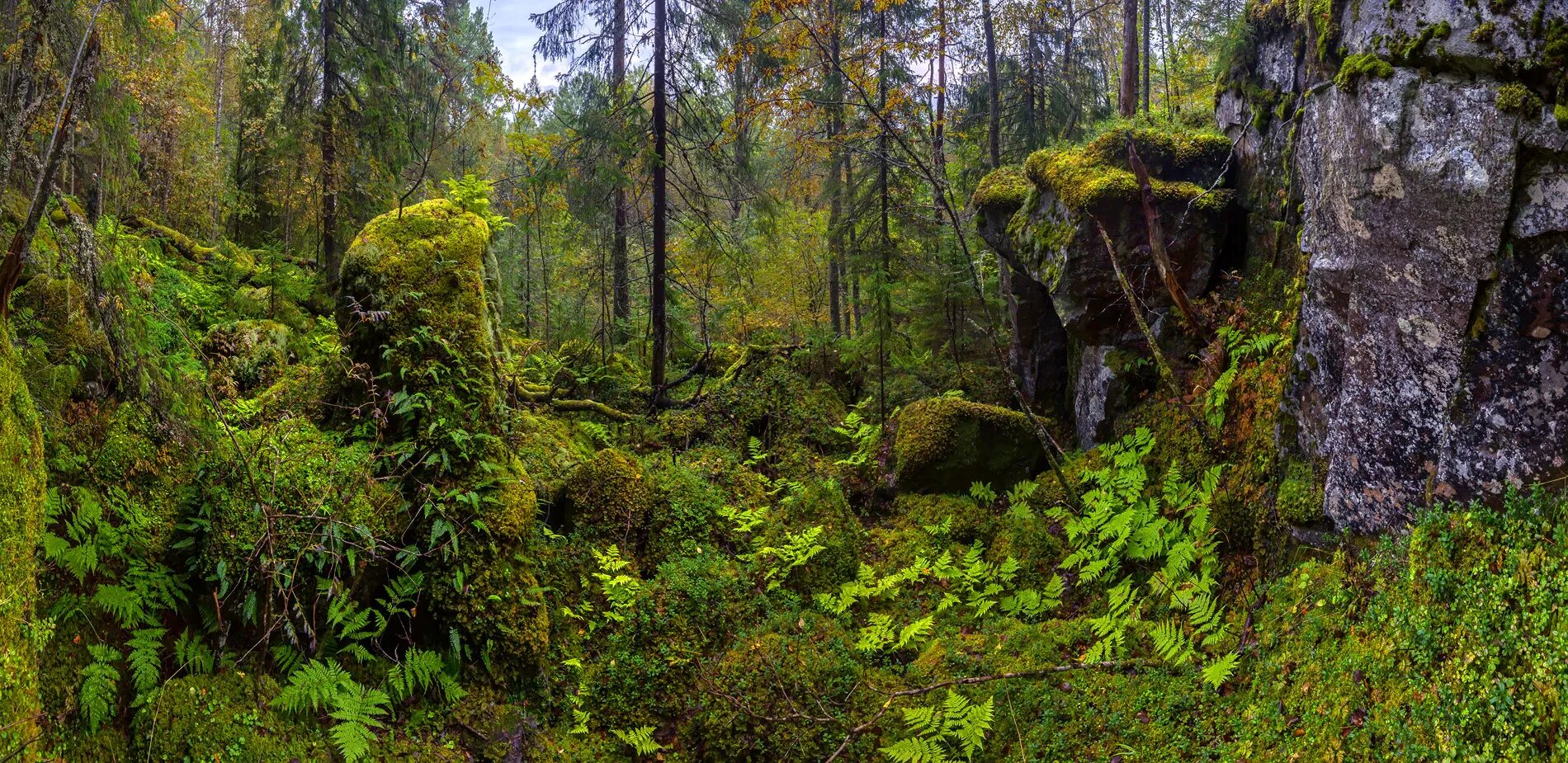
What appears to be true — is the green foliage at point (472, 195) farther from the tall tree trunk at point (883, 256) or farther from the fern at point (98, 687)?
the tall tree trunk at point (883, 256)

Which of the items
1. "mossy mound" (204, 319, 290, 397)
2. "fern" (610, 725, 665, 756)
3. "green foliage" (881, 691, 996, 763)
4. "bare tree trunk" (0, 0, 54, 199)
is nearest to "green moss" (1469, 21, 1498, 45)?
"green foliage" (881, 691, 996, 763)

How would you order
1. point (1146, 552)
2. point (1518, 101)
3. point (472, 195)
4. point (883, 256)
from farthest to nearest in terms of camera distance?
point (883, 256) → point (472, 195) → point (1146, 552) → point (1518, 101)

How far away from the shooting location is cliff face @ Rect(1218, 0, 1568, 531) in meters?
3.25

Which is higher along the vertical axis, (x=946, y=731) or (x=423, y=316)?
(x=423, y=316)

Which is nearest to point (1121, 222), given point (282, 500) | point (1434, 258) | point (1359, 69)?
point (1359, 69)

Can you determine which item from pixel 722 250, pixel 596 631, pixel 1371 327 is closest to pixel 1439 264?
pixel 1371 327

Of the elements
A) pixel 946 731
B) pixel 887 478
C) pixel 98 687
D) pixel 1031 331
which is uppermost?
pixel 1031 331

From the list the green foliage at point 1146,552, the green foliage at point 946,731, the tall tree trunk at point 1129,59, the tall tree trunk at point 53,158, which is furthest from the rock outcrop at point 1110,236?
the tall tree trunk at point 53,158

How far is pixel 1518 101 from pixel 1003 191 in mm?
6520

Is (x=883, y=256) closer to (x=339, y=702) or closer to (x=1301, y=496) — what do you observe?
(x=1301, y=496)

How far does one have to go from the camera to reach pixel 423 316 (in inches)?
229

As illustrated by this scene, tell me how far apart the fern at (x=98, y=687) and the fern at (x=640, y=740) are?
2.75m

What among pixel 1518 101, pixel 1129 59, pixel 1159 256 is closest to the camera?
pixel 1518 101

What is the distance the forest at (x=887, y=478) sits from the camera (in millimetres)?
3291
